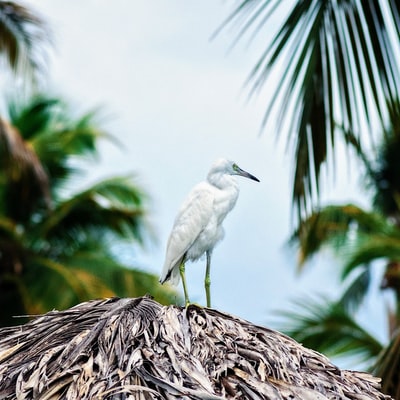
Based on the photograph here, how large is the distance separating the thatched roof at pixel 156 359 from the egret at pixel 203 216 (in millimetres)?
989

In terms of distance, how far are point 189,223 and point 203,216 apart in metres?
0.10

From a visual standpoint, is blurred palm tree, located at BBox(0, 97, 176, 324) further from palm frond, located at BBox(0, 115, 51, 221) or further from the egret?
the egret

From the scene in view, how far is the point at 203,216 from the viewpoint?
23.0ft

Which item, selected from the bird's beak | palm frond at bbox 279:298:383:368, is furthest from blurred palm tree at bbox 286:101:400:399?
the bird's beak

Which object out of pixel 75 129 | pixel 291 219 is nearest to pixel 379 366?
pixel 291 219

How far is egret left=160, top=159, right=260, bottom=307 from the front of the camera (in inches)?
276

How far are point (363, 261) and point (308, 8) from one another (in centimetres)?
880

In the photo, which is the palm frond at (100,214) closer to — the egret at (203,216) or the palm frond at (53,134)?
the palm frond at (53,134)

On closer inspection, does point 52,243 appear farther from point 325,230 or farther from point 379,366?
point 379,366

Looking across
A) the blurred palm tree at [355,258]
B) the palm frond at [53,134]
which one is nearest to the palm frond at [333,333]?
the blurred palm tree at [355,258]

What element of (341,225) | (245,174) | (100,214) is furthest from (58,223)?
(245,174)

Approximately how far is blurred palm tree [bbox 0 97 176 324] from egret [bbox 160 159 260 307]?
9381 mm

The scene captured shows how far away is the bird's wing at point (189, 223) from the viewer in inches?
276

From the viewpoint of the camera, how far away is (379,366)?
1012cm
